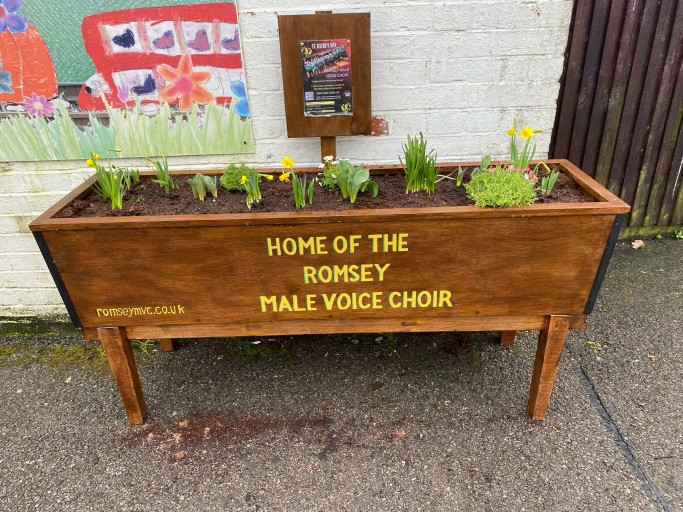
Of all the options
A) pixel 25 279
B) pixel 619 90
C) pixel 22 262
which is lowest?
pixel 25 279

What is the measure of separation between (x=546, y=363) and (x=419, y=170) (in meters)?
1.02

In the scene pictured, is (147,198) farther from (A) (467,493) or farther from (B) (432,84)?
(A) (467,493)

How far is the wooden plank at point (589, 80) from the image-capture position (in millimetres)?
3070

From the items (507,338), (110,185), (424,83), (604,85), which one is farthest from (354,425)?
(604,85)

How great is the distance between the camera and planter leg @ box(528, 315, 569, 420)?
80.7 inches

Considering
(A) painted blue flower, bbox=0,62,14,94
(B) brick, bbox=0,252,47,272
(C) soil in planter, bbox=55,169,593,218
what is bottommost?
(B) brick, bbox=0,252,47,272

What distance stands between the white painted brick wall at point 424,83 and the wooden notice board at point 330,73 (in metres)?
0.22

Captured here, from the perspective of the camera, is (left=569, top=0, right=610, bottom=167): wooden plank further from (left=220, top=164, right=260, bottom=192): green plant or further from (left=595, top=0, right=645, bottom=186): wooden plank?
(left=220, top=164, right=260, bottom=192): green plant

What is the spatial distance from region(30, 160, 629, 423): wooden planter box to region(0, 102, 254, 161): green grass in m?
0.68

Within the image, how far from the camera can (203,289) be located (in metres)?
1.98

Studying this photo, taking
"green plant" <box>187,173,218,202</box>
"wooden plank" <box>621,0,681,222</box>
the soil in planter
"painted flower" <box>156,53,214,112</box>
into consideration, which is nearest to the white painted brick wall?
"painted flower" <box>156,53,214,112</box>

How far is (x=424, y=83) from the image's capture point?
8.32ft

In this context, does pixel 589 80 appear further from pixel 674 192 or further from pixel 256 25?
pixel 256 25

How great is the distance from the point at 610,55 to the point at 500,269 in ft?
7.17
